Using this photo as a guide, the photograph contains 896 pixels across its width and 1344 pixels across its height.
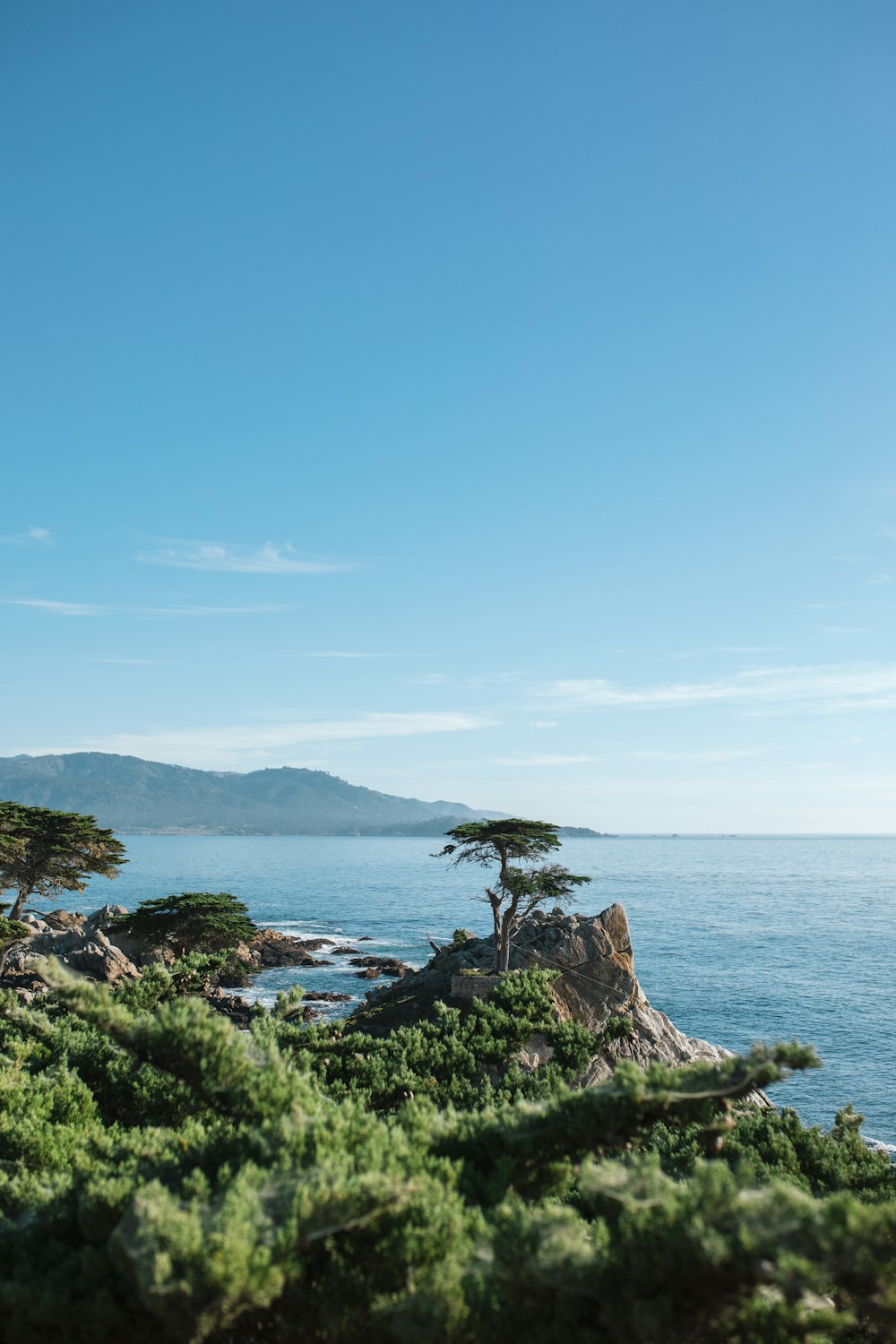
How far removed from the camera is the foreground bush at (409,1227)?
6426 mm

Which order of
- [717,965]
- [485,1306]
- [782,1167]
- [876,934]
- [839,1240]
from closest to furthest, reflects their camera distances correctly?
[839,1240] < [485,1306] < [782,1167] < [717,965] < [876,934]

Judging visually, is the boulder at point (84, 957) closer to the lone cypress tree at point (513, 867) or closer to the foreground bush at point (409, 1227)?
the lone cypress tree at point (513, 867)

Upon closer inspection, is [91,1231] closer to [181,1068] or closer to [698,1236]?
[181,1068]

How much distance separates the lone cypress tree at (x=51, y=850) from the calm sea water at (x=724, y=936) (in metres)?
19.4

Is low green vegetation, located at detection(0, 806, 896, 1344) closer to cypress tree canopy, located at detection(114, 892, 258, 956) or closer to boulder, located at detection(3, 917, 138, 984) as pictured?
cypress tree canopy, located at detection(114, 892, 258, 956)

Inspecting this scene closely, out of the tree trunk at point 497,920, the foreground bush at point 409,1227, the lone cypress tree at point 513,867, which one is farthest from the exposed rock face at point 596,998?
the foreground bush at point 409,1227

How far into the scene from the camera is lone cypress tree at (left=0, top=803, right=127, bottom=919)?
3859cm

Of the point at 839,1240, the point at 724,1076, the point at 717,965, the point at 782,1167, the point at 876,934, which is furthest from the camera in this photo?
the point at 876,934

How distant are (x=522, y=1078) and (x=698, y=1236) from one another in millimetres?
11562

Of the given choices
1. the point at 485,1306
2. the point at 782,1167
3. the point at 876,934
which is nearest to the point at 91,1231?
the point at 485,1306

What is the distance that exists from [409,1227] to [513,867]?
3512 cm

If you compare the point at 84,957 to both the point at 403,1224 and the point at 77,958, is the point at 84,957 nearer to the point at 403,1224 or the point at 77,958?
the point at 77,958

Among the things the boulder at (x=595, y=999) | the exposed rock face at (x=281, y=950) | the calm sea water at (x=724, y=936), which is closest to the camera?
the boulder at (x=595, y=999)

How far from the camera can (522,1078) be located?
17.0m
